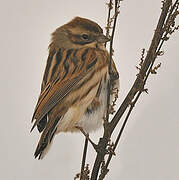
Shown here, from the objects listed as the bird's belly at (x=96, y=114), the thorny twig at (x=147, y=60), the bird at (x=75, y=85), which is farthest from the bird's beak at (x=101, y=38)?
the thorny twig at (x=147, y=60)

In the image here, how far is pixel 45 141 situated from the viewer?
Answer: 2.98 feet

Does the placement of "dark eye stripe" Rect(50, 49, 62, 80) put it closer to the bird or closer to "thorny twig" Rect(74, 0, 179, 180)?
the bird

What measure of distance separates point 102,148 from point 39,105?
0.25 m

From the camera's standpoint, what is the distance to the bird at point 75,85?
97cm

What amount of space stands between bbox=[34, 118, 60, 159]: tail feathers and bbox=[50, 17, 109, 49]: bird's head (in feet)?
1.06

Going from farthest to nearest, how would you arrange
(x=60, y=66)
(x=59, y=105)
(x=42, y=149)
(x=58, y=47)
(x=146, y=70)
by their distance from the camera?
(x=58, y=47)
(x=60, y=66)
(x=59, y=105)
(x=42, y=149)
(x=146, y=70)

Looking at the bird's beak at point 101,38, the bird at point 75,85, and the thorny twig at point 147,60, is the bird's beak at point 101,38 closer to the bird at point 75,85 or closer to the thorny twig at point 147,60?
the bird at point 75,85

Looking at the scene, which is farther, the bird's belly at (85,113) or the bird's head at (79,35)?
the bird's head at (79,35)

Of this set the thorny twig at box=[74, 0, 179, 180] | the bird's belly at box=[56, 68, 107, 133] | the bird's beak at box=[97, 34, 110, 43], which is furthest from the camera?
the bird's beak at box=[97, 34, 110, 43]

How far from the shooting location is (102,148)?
0.83 metres

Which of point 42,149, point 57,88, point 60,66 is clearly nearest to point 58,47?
point 60,66

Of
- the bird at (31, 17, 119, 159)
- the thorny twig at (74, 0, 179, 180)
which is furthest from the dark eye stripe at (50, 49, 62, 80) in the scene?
the thorny twig at (74, 0, 179, 180)

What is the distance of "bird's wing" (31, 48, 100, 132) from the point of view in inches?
38.4

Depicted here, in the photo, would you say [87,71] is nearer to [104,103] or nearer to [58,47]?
[104,103]
